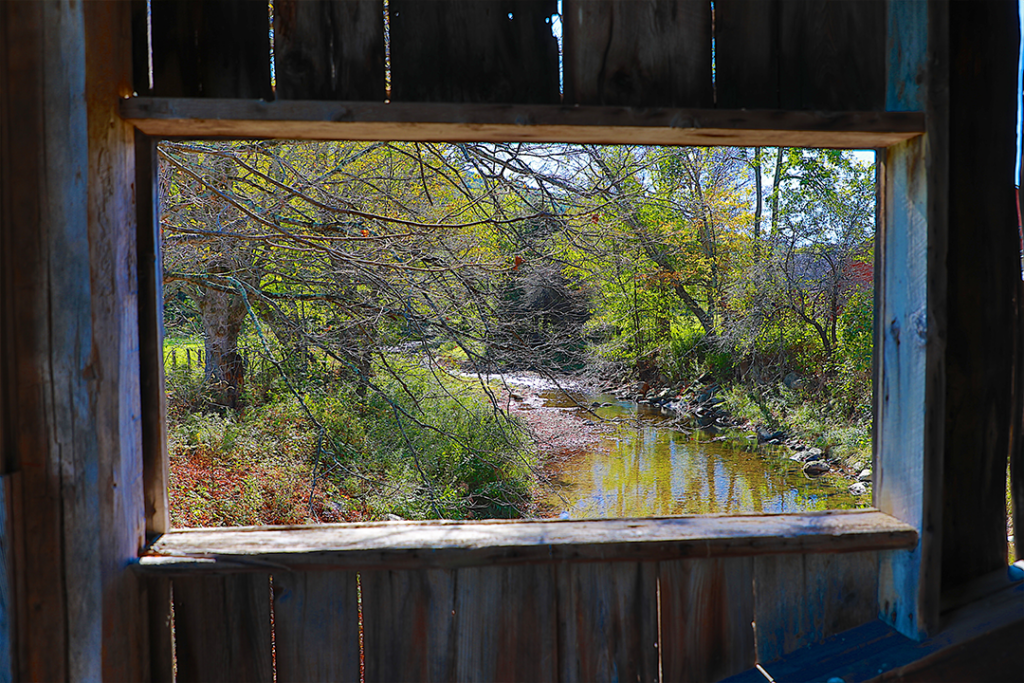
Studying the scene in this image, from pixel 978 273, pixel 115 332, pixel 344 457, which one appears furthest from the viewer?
pixel 344 457

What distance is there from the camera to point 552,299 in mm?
6367

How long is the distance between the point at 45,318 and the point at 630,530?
116 centimetres

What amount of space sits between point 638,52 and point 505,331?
345cm

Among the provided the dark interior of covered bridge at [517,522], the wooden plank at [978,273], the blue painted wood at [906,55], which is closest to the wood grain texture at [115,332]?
the dark interior of covered bridge at [517,522]

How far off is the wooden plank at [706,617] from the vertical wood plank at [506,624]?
24 centimetres

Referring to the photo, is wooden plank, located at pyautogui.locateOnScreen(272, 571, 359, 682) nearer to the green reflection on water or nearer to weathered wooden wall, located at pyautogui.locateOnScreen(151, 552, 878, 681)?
weathered wooden wall, located at pyautogui.locateOnScreen(151, 552, 878, 681)

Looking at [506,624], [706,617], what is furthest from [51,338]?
[706,617]

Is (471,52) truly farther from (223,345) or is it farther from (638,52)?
(223,345)

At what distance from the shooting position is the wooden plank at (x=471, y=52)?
1.21 meters

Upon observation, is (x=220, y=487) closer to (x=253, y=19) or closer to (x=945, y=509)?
(x=253, y=19)

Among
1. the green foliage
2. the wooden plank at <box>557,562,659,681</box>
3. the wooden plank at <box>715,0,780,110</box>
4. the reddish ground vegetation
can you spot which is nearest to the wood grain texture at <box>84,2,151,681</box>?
the wooden plank at <box>557,562,659,681</box>

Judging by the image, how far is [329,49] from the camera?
1198 millimetres

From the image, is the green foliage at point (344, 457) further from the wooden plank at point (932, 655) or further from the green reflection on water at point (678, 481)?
the wooden plank at point (932, 655)

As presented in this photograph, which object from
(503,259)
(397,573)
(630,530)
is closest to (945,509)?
(630,530)
